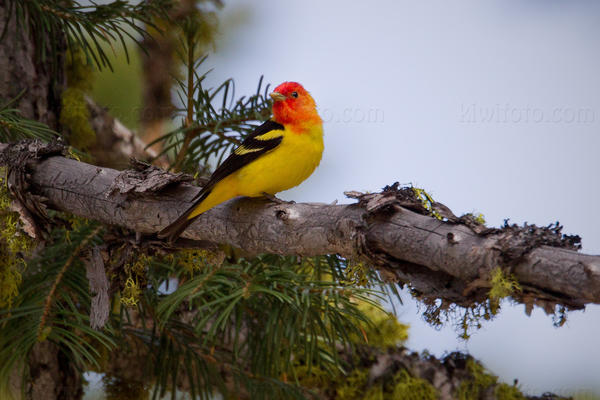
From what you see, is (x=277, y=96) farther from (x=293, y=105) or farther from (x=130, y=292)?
(x=130, y=292)

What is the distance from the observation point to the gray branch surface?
1085 millimetres

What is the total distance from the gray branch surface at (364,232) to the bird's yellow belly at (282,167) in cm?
10

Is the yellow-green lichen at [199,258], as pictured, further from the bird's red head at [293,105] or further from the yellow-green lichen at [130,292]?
the bird's red head at [293,105]

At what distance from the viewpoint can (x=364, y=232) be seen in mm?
1350

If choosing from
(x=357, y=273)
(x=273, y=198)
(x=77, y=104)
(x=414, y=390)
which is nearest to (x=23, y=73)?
(x=77, y=104)

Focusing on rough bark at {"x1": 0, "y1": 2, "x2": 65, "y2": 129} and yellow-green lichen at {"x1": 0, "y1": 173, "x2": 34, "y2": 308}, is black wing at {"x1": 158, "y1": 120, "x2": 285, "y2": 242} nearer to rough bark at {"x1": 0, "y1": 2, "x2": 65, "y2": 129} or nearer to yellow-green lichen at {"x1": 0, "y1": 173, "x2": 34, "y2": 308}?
yellow-green lichen at {"x1": 0, "y1": 173, "x2": 34, "y2": 308}

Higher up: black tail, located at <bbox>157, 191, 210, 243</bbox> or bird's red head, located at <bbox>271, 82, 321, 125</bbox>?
bird's red head, located at <bbox>271, 82, 321, 125</bbox>

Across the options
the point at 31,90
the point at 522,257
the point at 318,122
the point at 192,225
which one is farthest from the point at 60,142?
the point at 522,257

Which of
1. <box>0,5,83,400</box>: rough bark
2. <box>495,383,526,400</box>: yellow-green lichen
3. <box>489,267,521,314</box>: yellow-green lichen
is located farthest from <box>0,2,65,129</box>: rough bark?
<box>495,383,526,400</box>: yellow-green lichen

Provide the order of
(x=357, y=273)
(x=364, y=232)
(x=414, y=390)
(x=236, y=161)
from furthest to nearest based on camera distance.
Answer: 1. (x=414, y=390)
2. (x=236, y=161)
3. (x=357, y=273)
4. (x=364, y=232)

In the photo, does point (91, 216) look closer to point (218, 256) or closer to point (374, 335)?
point (218, 256)

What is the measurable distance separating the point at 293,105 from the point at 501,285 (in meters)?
1.37

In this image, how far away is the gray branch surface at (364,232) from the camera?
1085 mm

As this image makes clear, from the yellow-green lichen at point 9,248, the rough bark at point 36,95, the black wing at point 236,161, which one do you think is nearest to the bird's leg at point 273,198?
the black wing at point 236,161
